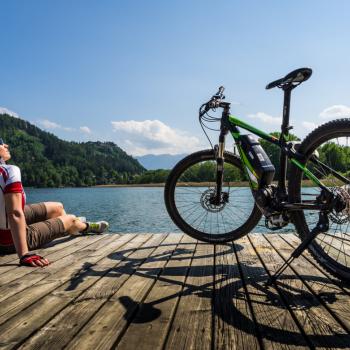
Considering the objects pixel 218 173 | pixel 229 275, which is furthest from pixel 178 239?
pixel 229 275

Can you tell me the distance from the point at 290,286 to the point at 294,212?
766 millimetres

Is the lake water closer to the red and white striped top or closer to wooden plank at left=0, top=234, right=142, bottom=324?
wooden plank at left=0, top=234, right=142, bottom=324

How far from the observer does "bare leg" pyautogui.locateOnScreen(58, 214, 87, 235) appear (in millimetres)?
4801

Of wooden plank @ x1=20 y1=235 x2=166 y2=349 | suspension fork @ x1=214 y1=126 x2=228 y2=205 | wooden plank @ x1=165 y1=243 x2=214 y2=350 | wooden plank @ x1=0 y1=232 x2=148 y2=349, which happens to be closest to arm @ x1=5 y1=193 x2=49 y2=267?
wooden plank @ x1=20 y1=235 x2=166 y2=349

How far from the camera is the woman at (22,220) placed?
11.8 feet

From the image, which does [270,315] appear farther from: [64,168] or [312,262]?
[64,168]

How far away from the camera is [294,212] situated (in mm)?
3426

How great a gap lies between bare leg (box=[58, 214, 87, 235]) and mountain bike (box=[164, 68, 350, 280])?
4.39ft

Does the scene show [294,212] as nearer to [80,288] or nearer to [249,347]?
[249,347]

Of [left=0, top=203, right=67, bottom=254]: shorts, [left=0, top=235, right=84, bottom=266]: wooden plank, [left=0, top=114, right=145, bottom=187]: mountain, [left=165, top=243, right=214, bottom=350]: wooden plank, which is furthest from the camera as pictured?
[left=0, top=114, right=145, bottom=187]: mountain

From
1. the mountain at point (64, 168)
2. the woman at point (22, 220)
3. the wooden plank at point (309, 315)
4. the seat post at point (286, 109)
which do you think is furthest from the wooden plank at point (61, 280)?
the mountain at point (64, 168)

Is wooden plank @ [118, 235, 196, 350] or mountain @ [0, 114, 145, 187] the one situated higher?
mountain @ [0, 114, 145, 187]

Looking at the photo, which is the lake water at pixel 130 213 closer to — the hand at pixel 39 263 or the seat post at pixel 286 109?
the seat post at pixel 286 109

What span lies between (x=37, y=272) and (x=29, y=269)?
161mm
